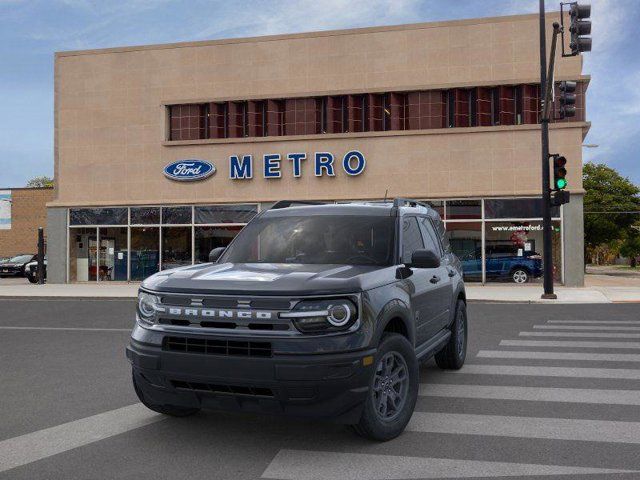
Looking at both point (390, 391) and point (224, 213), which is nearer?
point (390, 391)

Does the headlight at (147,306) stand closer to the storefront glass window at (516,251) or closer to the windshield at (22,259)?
the storefront glass window at (516,251)

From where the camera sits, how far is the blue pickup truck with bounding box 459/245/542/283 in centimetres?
2397

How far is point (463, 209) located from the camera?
24656mm

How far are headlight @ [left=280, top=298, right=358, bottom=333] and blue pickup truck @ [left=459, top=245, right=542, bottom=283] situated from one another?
20216 mm

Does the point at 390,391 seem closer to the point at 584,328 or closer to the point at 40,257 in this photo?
the point at 584,328

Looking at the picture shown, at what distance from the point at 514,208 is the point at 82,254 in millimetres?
18535

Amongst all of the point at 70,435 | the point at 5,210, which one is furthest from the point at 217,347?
the point at 5,210

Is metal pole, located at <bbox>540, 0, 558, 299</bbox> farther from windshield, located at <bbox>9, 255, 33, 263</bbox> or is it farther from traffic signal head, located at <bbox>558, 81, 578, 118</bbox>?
windshield, located at <bbox>9, 255, 33, 263</bbox>

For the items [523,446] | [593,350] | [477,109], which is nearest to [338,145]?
[477,109]

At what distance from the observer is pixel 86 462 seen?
438cm

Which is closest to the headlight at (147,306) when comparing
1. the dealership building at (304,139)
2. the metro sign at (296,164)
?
the dealership building at (304,139)

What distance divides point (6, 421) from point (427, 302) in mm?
3854

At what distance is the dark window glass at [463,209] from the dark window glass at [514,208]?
0.98 ft

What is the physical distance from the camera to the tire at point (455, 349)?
24.6 ft
